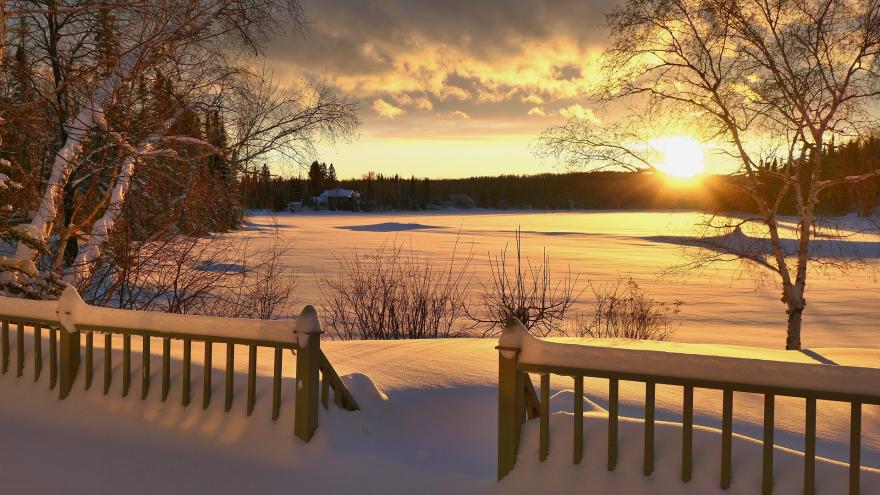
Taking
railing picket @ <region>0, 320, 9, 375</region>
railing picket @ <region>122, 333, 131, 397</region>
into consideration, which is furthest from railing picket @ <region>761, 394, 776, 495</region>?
railing picket @ <region>0, 320, 9, 375</region>

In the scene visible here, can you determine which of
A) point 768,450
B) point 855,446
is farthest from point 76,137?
point 855,446

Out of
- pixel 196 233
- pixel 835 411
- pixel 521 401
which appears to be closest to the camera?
pixel 521 401

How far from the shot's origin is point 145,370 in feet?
17.0

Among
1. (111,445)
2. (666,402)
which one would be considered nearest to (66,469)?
(111,445)

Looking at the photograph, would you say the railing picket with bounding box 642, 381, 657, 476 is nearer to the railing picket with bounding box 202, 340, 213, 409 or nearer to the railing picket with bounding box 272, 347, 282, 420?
the railing picket with bounding box 272, 347, 282, 420

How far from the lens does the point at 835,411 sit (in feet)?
19.7

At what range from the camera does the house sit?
105 meters

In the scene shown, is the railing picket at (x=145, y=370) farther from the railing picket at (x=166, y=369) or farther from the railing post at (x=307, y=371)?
the railing post at (x=307, y=371)

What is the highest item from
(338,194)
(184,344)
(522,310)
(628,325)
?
(338,194)

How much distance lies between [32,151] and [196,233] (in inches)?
138

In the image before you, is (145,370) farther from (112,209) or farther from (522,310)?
(522,310)

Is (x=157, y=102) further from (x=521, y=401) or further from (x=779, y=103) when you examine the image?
(x=779, y=103)

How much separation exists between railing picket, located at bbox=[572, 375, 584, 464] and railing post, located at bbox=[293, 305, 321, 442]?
1662 mm

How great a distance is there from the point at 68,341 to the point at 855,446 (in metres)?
5.42
